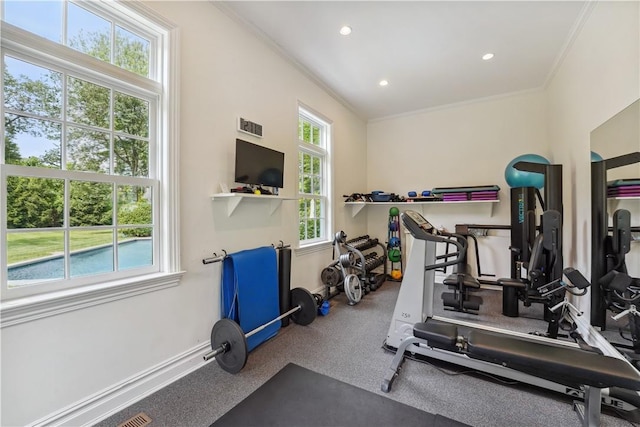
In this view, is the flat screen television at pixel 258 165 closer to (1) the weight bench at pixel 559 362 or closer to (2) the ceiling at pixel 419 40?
(2) the ceiling at pixel 419 40

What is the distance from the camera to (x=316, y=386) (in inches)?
80.9

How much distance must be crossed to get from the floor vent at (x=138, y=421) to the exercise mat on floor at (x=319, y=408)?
458 mm

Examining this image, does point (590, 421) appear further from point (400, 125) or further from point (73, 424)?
point (400, 125)

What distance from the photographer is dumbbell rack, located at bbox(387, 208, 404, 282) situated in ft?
16.9

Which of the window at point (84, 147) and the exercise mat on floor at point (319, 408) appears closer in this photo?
the window at point (84, 147)

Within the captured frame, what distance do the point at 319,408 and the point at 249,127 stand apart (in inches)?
104

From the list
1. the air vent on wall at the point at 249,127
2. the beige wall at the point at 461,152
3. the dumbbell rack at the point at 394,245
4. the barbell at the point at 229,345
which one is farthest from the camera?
the dumbbell rack at the point at 394,245

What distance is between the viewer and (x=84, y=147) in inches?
70.4

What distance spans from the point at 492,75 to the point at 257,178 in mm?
3879

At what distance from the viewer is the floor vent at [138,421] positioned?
66.6 inches

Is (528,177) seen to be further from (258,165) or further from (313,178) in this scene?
(258,165)

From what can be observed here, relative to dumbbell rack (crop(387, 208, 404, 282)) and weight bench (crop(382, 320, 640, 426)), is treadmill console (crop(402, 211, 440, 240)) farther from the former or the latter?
dumbbell rack (crop(387, 208, 404, 282))

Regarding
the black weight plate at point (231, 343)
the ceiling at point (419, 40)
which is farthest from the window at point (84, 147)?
the ceiling at point (419, 40)

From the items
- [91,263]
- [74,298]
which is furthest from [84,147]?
[74,298]
